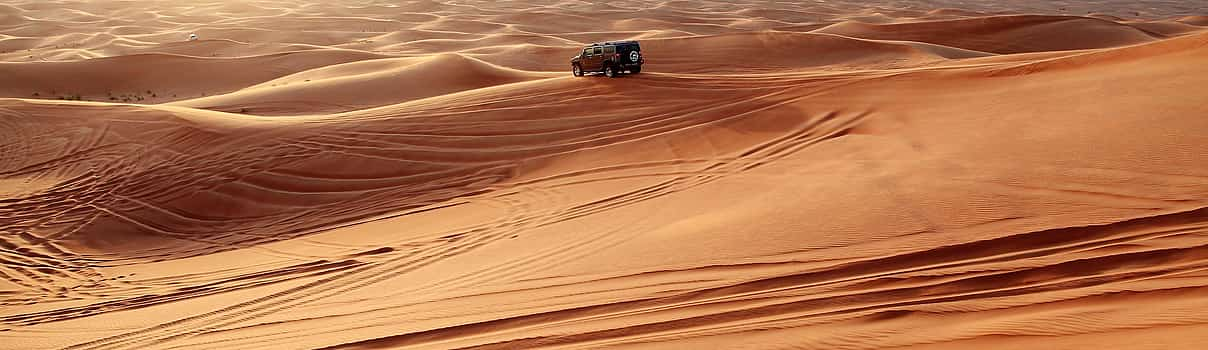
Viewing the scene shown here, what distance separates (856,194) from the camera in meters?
7.67

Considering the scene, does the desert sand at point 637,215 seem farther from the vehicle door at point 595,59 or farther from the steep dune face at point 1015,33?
the steep dune face at point 1015,33

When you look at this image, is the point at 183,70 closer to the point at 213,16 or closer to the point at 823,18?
the point at 213,16

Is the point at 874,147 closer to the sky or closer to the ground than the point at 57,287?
closer to the sky

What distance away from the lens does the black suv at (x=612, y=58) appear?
50.7ft

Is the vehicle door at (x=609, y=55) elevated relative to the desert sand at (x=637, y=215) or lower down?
elevated

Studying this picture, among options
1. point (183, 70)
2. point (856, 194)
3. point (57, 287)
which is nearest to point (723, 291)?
point (856, 194)

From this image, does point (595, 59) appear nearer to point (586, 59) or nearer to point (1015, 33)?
point (586, 59)

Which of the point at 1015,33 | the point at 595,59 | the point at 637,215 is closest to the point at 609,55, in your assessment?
the point at 595,59

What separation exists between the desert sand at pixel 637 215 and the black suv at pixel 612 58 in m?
0.39

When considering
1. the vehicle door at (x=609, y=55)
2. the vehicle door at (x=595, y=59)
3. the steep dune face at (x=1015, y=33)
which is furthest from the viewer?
the steep dune face at (x=1015, y=33)

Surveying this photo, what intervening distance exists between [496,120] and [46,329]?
287 inches

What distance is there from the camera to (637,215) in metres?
8.32

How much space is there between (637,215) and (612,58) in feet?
24.7

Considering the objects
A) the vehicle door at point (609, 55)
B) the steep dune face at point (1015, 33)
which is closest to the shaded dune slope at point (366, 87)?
the vehicle door at point (609, 55)
